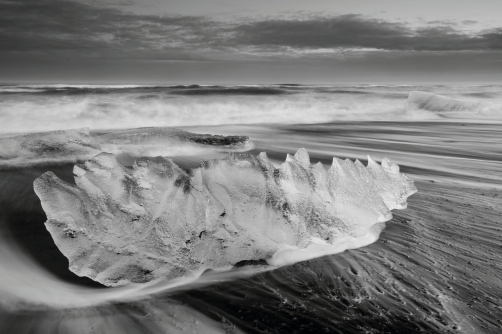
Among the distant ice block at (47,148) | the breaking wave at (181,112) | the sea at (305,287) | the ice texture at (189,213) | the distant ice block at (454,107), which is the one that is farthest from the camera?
the distant ice block at (454,107)

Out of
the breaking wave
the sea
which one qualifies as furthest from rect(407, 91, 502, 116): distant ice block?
the sea

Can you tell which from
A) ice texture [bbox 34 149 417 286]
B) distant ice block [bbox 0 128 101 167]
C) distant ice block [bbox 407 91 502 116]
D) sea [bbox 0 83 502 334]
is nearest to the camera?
sea [bbox 0 83 502 334]

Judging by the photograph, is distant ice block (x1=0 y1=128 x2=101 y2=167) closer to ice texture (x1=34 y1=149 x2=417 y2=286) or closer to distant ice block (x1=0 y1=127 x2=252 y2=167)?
distant ice block (x1=0 y1=127 x2=252 y2=167)

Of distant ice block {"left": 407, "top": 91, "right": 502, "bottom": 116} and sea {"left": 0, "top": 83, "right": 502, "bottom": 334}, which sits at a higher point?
distant ice block {"left": 407, "top": 91, "right": 502, "bottom": 116}

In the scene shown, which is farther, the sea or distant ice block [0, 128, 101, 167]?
distant ice block [0, 128, 101, 167]

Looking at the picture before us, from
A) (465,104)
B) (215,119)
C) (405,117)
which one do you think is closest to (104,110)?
(215,119)

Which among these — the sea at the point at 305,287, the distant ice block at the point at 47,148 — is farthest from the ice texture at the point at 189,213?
the distant ice block at the point at 47,148

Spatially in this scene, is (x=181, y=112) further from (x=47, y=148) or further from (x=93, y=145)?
(x=47, y=148)

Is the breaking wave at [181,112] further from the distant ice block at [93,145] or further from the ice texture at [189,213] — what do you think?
the ice texture at [189,213]
